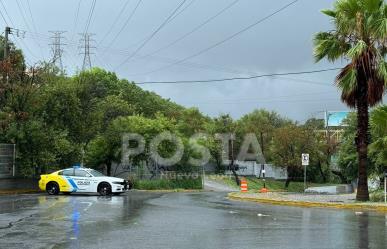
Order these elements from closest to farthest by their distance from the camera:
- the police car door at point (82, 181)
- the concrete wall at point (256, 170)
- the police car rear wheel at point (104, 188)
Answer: the police car door at point (82, 181)
the police car rear wheel at point (104, 188)
the concrete wall at point (256, 170)

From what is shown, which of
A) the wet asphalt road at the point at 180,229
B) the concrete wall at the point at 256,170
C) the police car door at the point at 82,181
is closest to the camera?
the wet asphalt road at the point at 180,229

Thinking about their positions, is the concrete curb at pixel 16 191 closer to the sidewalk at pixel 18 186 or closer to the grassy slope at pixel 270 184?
the sidewalk at pixel 18 186

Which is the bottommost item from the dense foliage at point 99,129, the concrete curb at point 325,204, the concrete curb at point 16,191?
the concrete curb at point 16,191

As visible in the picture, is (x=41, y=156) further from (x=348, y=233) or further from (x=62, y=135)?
(x=348, y=233)

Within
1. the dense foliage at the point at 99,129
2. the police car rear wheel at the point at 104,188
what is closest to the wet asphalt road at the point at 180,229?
the dense foliage at the point at 99,129

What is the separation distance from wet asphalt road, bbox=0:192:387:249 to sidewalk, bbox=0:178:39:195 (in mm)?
14702

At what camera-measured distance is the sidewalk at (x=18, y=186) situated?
34800 millimetres

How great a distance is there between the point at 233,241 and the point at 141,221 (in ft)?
15.7

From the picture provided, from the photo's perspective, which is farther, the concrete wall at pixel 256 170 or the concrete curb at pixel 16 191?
the concrete wall at pixel 256 170

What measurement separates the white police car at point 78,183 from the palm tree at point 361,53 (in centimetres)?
1354

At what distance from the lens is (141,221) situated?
1652 cm

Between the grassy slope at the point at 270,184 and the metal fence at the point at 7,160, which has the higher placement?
the metal fence at the point at 7,160

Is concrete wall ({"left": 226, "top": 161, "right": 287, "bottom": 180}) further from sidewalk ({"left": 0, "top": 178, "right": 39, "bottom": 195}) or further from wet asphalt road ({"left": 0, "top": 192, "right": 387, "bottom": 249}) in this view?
A: wet asphalt road ({"left": 0, "top": 192, "right": 387, "bottom": 249})

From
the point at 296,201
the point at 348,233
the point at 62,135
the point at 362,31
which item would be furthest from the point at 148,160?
the point at 348,233
